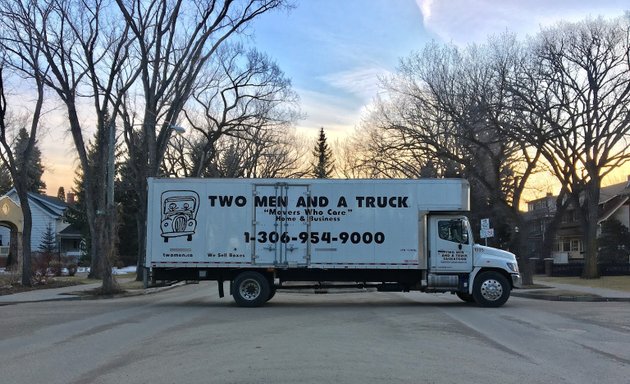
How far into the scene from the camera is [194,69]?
28641 millimetres

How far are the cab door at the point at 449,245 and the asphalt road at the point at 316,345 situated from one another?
52.4 inches

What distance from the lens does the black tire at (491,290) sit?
16688 millimetres

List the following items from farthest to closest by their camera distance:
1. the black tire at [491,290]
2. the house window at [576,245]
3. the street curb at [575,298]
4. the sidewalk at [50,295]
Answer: the house window at [576,245]
the street curb at [575,298]
the sidewalk at [50,295]
the black tire at [491,290]

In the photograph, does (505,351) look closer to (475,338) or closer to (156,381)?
(475,338)

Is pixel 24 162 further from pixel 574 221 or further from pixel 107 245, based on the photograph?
pixel 574 221

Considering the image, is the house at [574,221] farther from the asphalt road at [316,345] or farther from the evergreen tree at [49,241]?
the evergreen tree at [49,241]

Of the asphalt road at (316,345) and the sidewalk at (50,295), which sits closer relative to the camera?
the asphalt road at (316,345)

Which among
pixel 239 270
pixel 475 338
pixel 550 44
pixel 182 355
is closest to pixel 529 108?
pixel 550 44

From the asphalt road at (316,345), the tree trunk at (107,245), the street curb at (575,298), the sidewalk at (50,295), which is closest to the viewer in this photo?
the asphalt road at (316,345)

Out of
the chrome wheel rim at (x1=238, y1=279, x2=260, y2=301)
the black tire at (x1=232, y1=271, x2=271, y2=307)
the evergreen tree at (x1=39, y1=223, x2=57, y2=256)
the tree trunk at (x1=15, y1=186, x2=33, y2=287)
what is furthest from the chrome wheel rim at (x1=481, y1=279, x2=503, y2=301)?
the evergreen tree at (x1=39, y1=223, x2=57, y2=256)

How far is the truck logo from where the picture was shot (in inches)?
666

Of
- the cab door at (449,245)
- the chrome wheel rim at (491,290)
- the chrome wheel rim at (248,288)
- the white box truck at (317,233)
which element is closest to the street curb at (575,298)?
the white box truck at (317,233)

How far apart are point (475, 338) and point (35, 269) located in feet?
77.0

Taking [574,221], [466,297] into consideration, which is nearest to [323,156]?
[574,221]
